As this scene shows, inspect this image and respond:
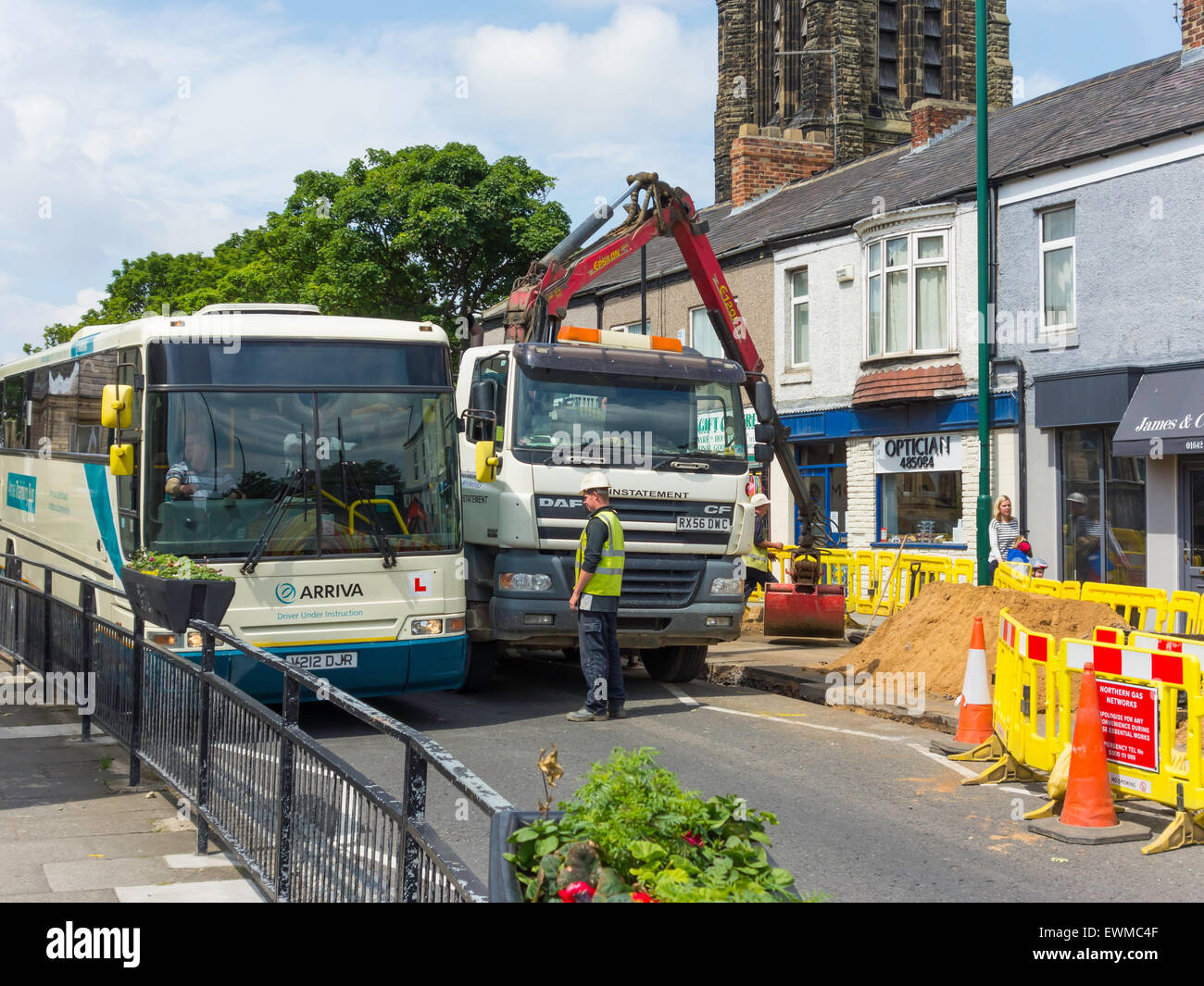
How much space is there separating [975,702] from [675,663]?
13.3 feet

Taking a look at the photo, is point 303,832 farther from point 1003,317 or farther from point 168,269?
point 168,269

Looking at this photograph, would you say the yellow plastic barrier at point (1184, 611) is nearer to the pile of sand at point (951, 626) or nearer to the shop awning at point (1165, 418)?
the pile of sand at point (951, 626)

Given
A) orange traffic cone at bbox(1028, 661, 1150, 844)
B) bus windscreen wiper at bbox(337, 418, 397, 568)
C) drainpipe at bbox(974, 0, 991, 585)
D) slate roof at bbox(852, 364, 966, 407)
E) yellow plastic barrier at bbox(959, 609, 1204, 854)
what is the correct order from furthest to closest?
slate roof at bbox(852, 364, 966, 407) → drainpipe at bbox(974, 0, 991, 585) → bus windscreen wiper at bbox(337, 418, 397, 568) → orange traffic cone at bbox(1028, 661, 1150, 844) → yellow plastic barrier at bbox(959, 609, 1204, 854)

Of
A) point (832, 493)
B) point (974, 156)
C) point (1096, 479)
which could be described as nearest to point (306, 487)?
point (1096, 479)

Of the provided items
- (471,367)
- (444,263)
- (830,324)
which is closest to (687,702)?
(471,367)

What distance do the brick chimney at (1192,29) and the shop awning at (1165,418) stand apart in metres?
6.06

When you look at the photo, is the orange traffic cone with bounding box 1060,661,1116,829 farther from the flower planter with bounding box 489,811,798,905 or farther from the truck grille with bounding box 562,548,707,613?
the truck grille with bounding box 562,548,707,613

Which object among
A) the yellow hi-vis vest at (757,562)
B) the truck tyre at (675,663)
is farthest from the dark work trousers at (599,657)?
the yellow hi-vis vest at (757,562)

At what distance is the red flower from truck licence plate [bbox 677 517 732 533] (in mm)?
8451

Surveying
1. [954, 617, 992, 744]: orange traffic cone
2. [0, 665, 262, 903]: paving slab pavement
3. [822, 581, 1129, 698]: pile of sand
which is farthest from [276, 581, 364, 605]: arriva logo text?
[822, 581, 1129, 698]: pile of sand

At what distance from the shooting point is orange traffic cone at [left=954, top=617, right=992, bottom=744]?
9.22 metres

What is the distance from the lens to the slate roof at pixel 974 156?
18.6 meters

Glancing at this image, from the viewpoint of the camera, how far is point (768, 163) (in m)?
32.0

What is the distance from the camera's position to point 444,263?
115 ft
